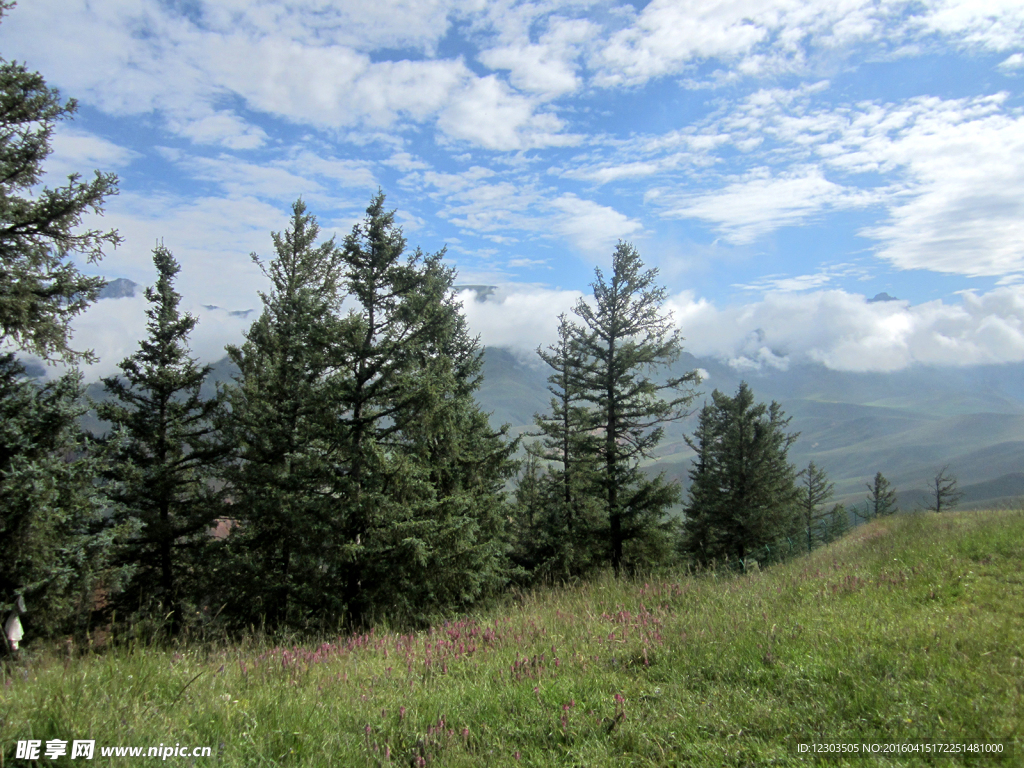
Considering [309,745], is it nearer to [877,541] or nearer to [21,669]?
[21,669]

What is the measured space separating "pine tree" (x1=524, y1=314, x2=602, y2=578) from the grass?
14767mm

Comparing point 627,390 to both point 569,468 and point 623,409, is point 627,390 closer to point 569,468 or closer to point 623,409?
point 623,409

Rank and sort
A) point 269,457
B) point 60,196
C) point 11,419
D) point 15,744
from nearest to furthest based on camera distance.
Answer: point 15,744 → point 60,196 → point 11,419 → point 269,457

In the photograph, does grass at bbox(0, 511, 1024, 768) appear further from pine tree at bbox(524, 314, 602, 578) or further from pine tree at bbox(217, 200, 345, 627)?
pine tree at bbox(524, 314, 602, 578)

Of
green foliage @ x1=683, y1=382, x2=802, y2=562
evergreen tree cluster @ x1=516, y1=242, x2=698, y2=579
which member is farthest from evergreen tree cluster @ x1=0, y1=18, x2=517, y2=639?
green foliage @ x1=683, y1=382, x2=802, y2=562

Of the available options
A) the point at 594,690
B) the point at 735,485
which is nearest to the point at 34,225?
the point at 594,690

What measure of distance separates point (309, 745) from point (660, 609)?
4.21 metres

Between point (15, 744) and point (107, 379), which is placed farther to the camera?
point (107, 379)

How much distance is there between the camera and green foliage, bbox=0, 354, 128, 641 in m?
12.6

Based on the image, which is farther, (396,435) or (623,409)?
(623,409)

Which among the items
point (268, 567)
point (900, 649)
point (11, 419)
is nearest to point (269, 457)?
point (268, 567)

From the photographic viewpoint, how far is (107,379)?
55.3ft

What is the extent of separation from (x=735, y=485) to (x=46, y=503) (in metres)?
30.8

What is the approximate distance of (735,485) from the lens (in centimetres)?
3077
